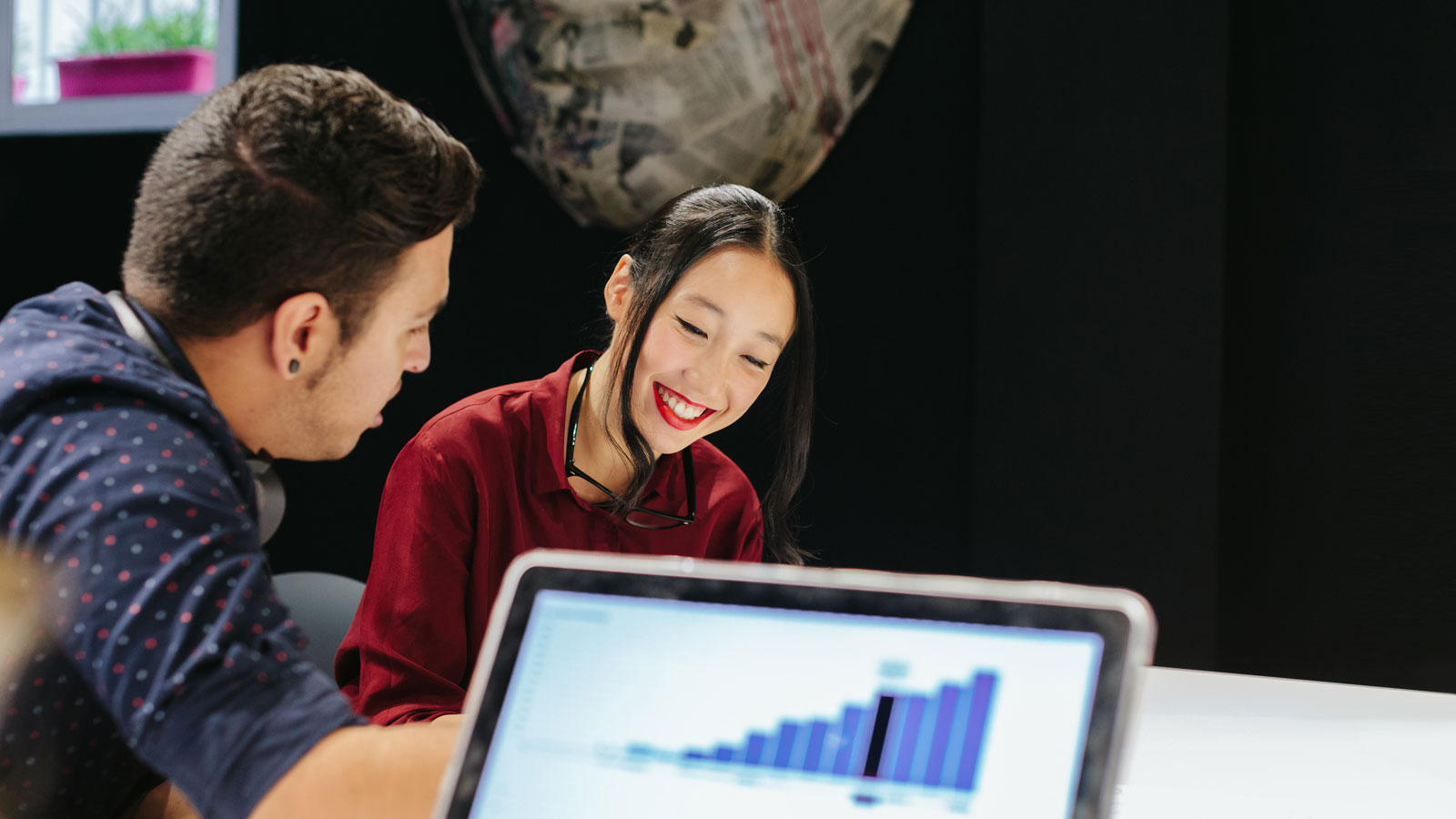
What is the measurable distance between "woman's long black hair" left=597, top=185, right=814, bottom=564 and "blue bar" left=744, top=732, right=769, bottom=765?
0.93 m

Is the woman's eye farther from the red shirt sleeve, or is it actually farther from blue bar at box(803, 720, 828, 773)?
blue bar at box(803, 720, 828, 773)

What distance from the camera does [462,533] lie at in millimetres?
1376

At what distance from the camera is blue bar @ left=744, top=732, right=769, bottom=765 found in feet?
1.89

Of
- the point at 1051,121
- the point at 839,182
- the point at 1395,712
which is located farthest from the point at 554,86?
the point at 1395,712

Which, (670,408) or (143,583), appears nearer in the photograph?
(143,583)

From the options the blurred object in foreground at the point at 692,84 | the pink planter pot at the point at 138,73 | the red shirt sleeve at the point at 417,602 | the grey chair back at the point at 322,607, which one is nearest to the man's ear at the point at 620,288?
the red shirt sleeve at the point at 417,602

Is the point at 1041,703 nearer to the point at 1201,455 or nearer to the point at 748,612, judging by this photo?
the point at 748,612

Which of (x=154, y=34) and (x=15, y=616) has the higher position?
(x=154, y=34)

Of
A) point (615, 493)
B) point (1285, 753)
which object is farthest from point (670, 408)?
point (1285, 753)

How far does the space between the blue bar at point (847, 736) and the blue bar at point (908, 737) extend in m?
0.02

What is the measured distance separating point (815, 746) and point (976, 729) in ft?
0.25

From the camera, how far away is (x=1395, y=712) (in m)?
1.23

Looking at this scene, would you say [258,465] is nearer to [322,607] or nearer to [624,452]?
[624,452]

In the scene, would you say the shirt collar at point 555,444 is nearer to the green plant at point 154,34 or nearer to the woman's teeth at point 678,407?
the woman's teeth at point 678,407
